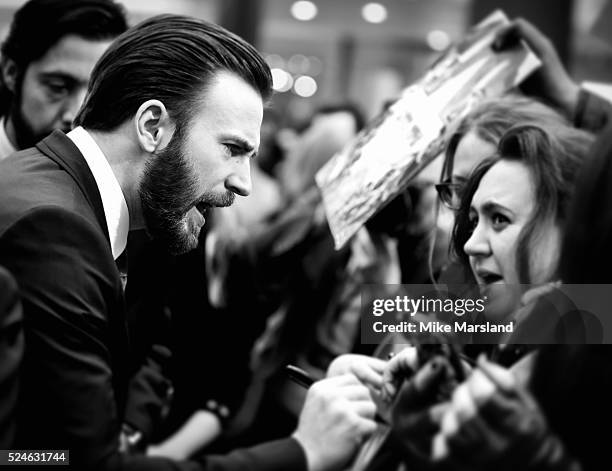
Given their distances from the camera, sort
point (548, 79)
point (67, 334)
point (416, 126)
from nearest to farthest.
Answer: point (67, 334) < point (416, 126) < point (548, 79)

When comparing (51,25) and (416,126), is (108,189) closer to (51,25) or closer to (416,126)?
(416,126)

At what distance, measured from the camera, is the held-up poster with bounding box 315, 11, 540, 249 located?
1.71 metres

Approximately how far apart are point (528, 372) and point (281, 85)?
2037 cm

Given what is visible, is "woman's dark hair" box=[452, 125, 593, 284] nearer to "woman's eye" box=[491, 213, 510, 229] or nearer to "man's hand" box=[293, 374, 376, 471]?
"woman's eye" box=[491, 213, 510, 229]

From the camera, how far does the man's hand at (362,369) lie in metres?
1.37

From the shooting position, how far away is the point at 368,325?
5.01 feet

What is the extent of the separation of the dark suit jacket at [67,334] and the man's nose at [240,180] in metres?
0.32

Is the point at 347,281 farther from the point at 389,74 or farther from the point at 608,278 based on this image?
the point at 389,74

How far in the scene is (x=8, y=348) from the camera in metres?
1.09

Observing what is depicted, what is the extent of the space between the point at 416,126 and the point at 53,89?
107 centimetres

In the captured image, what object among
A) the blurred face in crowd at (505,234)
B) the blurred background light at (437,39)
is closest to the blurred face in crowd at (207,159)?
the blurred face in crowd at (505,234)

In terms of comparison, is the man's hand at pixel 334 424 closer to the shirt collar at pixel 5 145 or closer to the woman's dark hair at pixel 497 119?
the woman's dark hair at pixel 497 119

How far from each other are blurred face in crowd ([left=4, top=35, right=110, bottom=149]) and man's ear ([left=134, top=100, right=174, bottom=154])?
763 millimetres

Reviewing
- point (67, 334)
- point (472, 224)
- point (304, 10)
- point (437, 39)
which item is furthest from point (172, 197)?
point (437, 39)
